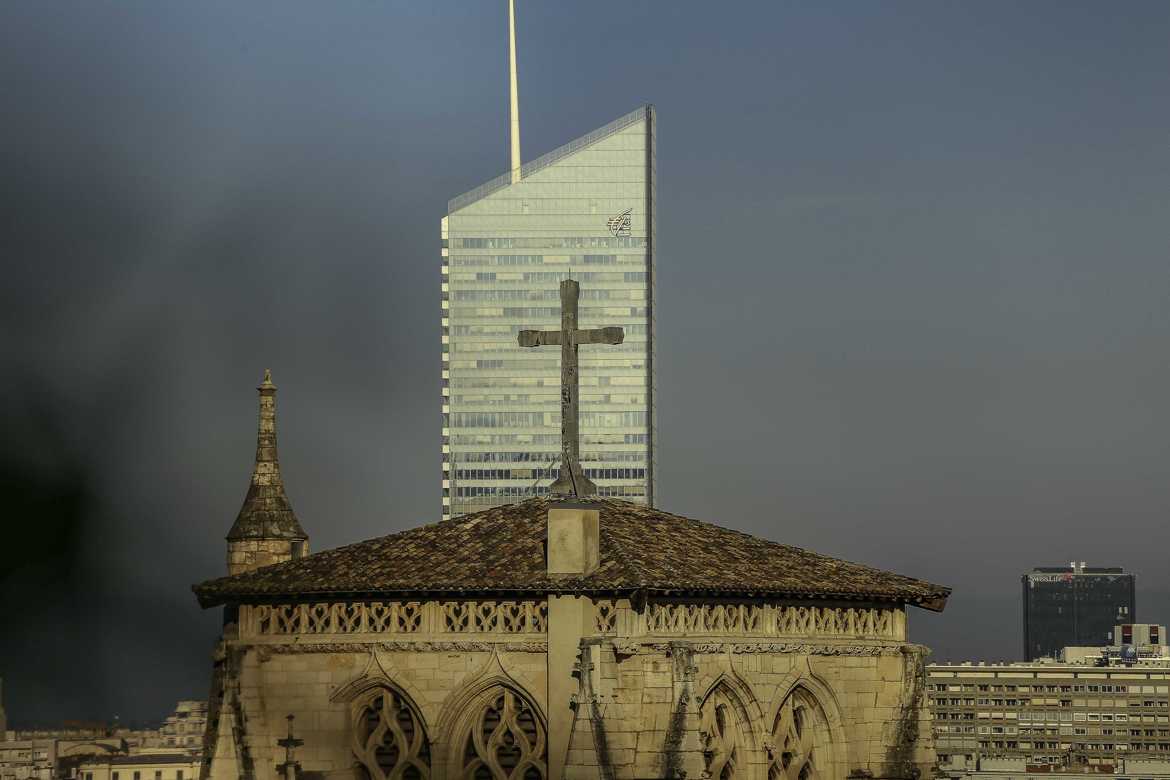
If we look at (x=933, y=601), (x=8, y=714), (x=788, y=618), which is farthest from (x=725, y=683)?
(x=8, y=714)

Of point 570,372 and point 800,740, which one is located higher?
point 570,372

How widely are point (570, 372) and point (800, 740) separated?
7.45 meters

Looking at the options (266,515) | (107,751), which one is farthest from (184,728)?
(266,515)

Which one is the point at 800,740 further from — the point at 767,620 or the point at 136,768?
the point at 136,768

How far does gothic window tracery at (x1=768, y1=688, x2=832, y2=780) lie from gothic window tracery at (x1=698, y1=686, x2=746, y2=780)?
2.42ft

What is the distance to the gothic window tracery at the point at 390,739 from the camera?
43.1 meters

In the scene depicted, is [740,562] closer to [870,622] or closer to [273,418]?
[870,622]

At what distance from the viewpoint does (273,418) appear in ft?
176

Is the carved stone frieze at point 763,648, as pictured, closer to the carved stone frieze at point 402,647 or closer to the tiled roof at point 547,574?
the tiled roof at point 547,574

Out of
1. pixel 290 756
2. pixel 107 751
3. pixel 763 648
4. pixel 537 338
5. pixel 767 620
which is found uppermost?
pixel 537 338

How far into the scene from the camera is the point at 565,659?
41875 mm

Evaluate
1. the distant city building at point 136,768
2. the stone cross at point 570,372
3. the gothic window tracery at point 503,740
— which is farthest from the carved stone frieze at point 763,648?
the distant city building at point 136,768

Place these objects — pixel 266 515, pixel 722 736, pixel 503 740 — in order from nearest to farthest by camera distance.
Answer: pixel 503 740 → pixel 722 736 → pixel 266 515

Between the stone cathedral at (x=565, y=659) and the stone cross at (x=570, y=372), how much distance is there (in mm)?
67
